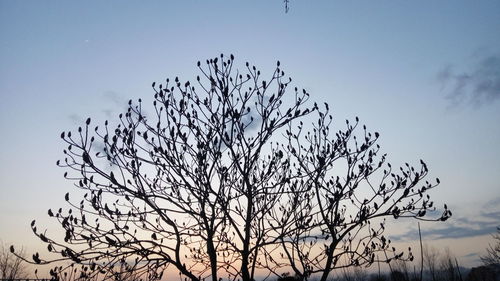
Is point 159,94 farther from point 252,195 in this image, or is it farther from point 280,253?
point 280,253

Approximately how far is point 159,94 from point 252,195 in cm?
316

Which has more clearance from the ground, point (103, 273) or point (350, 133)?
point (350, 133)

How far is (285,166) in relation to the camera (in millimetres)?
9266

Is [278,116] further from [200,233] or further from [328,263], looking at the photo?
[328,263]

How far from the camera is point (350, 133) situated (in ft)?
29.3

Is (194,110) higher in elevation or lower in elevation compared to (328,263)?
higher

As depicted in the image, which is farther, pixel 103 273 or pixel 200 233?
pixel 200 233

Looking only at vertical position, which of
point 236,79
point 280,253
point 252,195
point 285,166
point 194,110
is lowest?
point 280,253

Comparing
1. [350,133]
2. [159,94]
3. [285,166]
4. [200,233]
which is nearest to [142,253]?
[200,233]

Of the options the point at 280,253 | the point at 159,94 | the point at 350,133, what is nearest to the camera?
the point at 159,94

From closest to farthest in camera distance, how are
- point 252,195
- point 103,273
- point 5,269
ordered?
point 103,273 < point 252,195 < point 5,269

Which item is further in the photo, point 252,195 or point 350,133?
point 350,133

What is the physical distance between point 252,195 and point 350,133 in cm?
303

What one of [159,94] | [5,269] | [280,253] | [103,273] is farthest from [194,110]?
[5,269]
